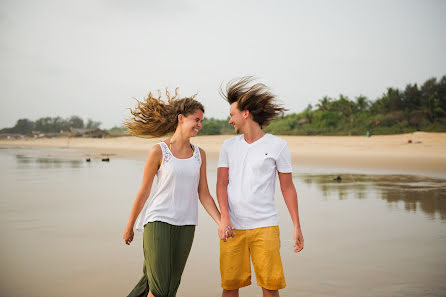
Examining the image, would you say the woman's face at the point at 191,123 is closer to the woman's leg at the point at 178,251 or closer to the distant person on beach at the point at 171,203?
the distant person on beach at the point at 171,203

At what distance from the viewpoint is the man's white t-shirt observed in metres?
3.38

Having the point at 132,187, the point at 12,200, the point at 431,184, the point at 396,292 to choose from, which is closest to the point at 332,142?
the point at 431,184

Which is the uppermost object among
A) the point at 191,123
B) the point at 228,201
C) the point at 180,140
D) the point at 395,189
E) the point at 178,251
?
the point at 191,123

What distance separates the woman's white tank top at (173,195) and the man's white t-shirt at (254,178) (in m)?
0.32

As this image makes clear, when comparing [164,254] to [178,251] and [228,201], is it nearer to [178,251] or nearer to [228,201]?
[178,251]

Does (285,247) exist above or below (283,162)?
below

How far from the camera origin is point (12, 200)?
10773mm

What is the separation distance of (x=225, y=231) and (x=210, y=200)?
0.44 metres

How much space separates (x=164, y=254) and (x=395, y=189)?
1053 cm

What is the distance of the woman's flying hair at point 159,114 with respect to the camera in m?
3.65

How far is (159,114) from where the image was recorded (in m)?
3.78

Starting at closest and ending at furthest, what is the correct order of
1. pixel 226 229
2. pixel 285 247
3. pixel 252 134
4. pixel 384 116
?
1. pixel 226 229
2. pixel 252 134
3. pixel 285 247
4. pixel 384 116

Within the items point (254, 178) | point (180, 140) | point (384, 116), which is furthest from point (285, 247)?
point (384, 116)

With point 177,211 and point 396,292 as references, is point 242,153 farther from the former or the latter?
point 396,292
